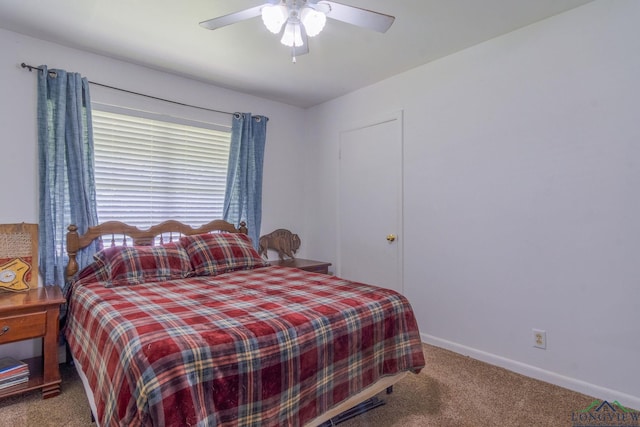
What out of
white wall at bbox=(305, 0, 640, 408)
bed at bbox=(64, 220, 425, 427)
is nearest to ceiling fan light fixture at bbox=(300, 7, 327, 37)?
bed at bbox=(64, 220, 425, 427)

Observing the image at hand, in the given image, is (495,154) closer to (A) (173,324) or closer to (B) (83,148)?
(A) (173,324)

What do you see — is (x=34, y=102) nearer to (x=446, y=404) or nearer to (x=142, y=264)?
(x=142, y=264)

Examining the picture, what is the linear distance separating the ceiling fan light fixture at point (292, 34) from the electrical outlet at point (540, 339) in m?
2.47

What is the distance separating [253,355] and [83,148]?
7.67 ft

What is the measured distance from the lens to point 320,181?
166 inches

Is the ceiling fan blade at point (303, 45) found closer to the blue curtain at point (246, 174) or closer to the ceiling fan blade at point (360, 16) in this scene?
the ceiling fan blade at point (360, 16)

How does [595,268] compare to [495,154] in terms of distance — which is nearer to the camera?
[595,268]

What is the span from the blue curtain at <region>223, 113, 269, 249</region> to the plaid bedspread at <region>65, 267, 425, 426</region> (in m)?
1.42

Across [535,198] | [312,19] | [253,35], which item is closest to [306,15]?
[312,19]

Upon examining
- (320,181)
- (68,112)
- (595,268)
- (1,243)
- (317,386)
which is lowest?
(317,386)

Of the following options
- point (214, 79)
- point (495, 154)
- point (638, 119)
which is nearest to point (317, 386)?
point (495, 154)

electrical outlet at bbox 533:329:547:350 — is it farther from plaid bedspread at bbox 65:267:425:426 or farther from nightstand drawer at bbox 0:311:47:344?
nightstand drawer at bbox 0:311:47:344

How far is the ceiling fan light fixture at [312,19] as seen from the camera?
177 centimetres

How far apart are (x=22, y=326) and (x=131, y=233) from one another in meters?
1.05
